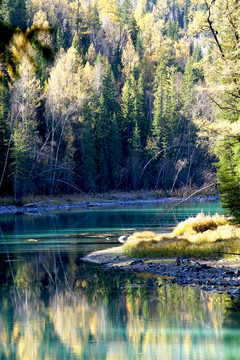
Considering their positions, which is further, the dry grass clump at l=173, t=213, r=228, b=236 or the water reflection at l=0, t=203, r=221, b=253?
the water reflection at l=0, t=203, r=221, b=253

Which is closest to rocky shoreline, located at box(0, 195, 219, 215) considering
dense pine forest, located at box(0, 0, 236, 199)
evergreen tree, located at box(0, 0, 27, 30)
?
dense pine forest, located at box(0, 0, 236, 199)

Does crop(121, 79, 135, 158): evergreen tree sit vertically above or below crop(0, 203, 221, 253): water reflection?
above

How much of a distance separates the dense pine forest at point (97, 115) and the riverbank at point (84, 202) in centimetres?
232

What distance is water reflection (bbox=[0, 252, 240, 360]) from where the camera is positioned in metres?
9.89

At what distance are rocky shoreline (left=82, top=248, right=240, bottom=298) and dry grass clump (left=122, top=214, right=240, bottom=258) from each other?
683mm

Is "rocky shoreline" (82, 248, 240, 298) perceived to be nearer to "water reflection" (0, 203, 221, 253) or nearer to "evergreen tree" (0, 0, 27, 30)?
"water reflection" (0, 203, 221, 253)

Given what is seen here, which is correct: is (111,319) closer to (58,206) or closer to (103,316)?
(103,316)

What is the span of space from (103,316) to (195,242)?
8.94 metres

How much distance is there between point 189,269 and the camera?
16781mm

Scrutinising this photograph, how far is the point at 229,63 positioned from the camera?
19.9 metres

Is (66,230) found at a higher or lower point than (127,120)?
lower

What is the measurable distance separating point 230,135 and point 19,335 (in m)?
11.6

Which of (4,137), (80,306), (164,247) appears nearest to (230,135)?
(164,247)

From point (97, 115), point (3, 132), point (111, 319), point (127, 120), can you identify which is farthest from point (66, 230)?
point (127, 120)
